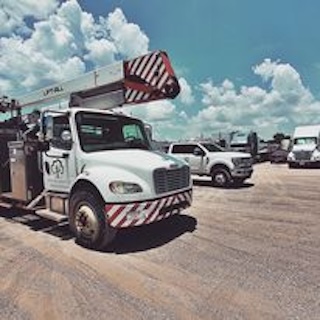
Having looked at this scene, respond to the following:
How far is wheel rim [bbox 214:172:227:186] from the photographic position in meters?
15.5

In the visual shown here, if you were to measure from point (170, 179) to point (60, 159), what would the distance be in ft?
7.22

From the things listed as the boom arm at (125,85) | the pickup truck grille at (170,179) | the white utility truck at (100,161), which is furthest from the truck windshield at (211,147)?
the pickup truck grille at (170,179)

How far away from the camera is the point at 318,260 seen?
5.33m

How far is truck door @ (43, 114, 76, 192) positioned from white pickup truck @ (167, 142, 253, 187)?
936cm

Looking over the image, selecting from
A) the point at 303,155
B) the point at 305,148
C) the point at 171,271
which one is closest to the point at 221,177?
the point at 171,271

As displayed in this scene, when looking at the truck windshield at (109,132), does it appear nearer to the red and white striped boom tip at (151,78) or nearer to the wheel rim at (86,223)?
the red and white striped boom tip at (151,78)

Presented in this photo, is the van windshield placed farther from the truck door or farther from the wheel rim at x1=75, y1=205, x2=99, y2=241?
the wheel rim at x1=75, y1=205, x2=99, y2=241

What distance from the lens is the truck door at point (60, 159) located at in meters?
6.78

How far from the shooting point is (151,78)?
22.4 ft

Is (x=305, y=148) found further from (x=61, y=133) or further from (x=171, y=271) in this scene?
(x=171, y=271)

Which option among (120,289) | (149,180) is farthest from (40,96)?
(120,289)

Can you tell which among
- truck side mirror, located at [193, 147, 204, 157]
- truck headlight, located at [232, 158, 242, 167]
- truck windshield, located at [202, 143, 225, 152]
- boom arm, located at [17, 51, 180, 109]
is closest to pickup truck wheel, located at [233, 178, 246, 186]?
truck headlight, located at [232, 158, 242, 167]

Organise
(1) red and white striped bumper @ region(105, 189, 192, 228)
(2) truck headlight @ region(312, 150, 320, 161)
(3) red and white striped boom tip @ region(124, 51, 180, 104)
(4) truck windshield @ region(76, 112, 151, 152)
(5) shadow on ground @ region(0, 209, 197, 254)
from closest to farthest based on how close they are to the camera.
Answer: (1) red and white striped bumper @ region(105, 189, 192, 228) < (5) shadow on ground @ region(0, 209, 197, 254) < (3) red and white striped boom tip @ region(124, 51, 180, 104) < (4) truck windshield @ region(76, 112, 151, 152) < (2) truck headlight @ region(312, 150, 320, 161)

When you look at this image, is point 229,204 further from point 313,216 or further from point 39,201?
point 39,201
